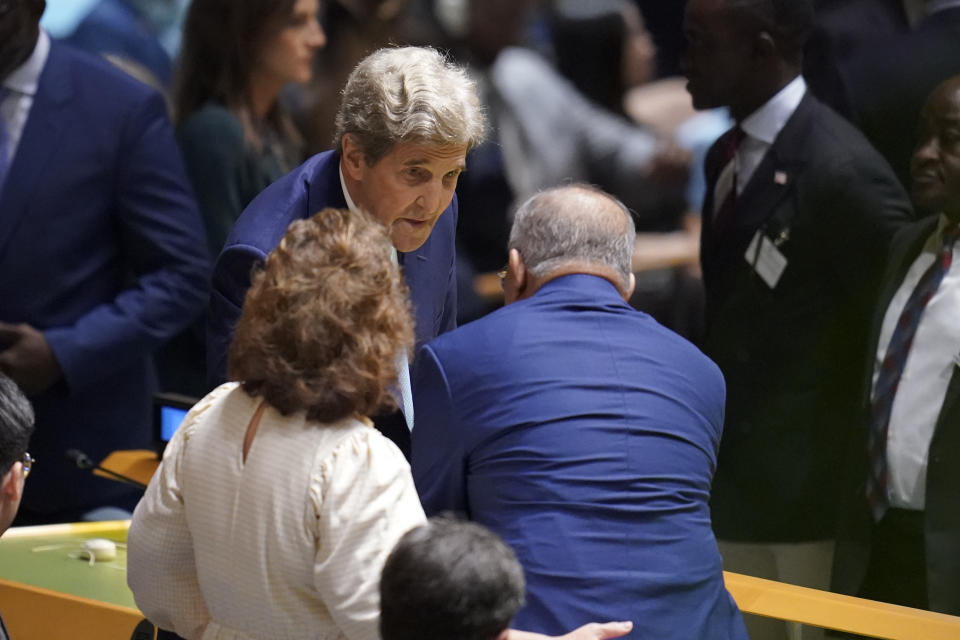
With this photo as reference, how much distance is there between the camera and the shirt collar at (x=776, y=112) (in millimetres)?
3309

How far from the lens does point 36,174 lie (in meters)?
3.45

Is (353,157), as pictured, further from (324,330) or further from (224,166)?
(224,166)

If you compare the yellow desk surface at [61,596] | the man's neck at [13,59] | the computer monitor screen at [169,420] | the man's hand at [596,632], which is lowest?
the yellow desk surface at [61,596]

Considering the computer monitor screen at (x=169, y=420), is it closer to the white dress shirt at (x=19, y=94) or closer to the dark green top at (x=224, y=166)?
the white dress shirt at (x=19, y=94)

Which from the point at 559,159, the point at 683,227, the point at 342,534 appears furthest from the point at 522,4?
the point at 342,534

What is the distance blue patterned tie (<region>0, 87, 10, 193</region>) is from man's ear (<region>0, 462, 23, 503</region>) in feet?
5.10

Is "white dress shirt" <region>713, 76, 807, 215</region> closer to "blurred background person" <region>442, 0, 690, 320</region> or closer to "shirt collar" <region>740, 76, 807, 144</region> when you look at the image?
"shirt collar" <region>740, 76, 807, 144</region>

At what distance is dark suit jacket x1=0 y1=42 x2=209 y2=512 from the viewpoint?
3.45 meters

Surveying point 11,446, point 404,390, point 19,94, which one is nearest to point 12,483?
point 11,446

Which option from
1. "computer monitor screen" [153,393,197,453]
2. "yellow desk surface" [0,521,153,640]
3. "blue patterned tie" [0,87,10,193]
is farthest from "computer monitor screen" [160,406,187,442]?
"blue patterned tie" [0,87,10,193]

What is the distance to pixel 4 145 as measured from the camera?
3.49 metres

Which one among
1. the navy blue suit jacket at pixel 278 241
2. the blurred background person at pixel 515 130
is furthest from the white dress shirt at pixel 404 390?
the blurred background person at pixel 515 130

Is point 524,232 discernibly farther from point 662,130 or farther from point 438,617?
point 662,130

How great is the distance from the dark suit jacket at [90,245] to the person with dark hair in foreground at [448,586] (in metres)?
2.07
